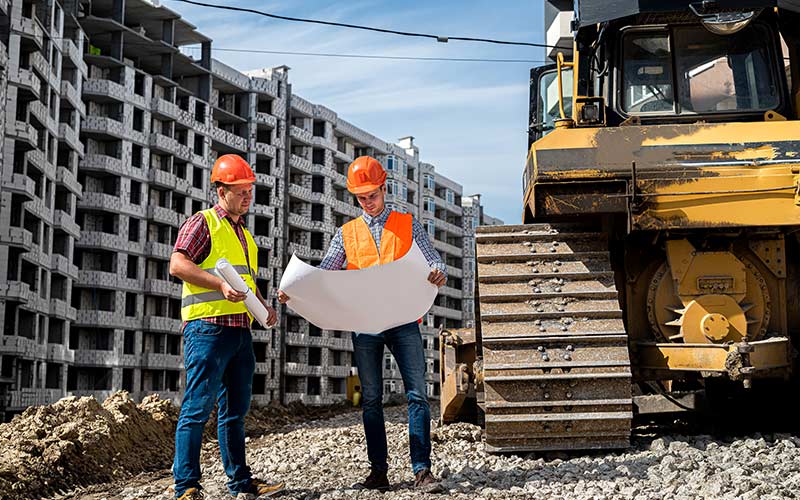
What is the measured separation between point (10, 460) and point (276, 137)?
62.3m

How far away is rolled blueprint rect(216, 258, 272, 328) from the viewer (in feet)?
21.0

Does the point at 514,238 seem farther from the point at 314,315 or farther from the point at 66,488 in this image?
the point at 66,488

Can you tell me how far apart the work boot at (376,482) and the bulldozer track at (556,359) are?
1.06 metres

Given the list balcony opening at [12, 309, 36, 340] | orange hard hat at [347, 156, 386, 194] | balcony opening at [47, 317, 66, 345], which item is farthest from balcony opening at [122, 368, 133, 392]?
orange hard hat at [347, 156, 386, 194]

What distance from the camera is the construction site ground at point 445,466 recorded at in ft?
21.7

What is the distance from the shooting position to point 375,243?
710 cm

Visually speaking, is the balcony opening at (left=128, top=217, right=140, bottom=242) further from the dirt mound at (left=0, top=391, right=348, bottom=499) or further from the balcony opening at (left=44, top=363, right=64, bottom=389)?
the dirt mound at (left=0, top=391, right=348, bottom=499)

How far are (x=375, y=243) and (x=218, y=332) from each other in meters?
1.21

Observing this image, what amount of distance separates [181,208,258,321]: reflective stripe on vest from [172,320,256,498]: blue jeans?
0.08 meters

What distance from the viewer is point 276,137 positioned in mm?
71812

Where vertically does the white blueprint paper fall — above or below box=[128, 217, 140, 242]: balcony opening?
below

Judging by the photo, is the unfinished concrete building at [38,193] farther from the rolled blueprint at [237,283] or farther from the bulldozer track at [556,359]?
the rolled blueprint at [237,283]

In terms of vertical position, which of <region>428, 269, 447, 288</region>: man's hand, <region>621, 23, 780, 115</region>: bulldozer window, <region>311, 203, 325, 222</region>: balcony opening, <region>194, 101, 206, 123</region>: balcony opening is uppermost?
<region>194, 101, 206, 123</region>: balcony opening

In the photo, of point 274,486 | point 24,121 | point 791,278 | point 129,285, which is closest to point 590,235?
point 791,278
